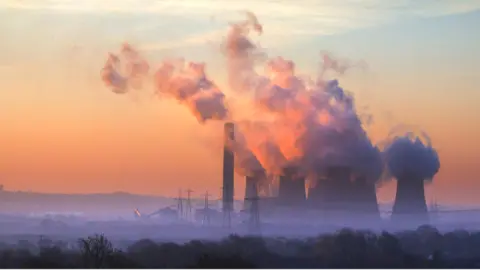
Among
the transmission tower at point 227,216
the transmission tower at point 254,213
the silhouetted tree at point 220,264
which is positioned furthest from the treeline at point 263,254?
the transmission tower at point 227,216

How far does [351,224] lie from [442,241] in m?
8.40

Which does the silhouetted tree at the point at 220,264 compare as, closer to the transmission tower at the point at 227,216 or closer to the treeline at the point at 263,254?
the treeline at the point at 263,254

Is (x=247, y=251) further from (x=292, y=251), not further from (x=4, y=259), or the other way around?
(x=4, y=259)

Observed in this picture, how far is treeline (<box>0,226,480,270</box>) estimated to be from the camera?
50.7 metres

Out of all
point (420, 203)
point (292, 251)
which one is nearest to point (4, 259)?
point (292, 251)

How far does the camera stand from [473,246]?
80.2 meters

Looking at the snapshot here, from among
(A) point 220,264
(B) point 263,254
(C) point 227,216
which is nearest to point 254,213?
(C) point 227,216

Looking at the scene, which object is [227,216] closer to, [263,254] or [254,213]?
A: [254,213]

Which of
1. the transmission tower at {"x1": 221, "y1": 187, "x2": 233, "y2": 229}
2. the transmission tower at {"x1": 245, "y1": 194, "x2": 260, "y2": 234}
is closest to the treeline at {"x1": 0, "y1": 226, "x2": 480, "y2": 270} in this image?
the transmission tower at {"x1": 245, "y1": 194, "x2": 260, "y2": 234}

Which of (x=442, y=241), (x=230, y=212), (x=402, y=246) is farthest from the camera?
(x=230, y=212)

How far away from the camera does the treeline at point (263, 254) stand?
50.7 meters

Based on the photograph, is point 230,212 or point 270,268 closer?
point 270,268

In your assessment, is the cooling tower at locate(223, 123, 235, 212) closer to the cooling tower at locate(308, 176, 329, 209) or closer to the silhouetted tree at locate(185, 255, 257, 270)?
the cooling tower at locate(308, 176, 329, 209)

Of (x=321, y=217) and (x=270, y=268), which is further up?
(x=321, y=217)
